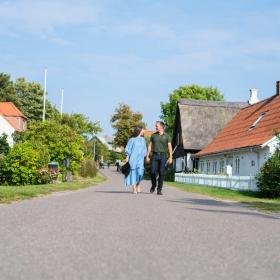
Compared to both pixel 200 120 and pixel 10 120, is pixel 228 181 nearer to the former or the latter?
pixel 200 120

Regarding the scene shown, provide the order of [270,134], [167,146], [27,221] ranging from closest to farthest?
[27,221], [167,146], [270,134]

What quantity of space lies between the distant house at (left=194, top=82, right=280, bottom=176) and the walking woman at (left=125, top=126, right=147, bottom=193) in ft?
42.2

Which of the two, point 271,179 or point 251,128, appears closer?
point 271,179

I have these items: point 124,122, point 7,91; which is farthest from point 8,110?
point 124,122

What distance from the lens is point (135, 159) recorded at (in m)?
16.5

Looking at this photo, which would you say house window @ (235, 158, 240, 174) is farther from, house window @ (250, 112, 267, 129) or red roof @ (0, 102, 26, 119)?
red roof @ (0, 102, 26, 119)

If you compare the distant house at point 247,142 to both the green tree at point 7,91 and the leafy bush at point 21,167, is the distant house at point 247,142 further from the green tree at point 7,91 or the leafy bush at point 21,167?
the green tree at point 7,91

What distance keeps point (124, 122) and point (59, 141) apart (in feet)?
205

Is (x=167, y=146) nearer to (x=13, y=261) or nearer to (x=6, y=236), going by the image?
(x=6, y=236)

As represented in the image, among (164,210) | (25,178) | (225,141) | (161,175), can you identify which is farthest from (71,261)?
(225,141)

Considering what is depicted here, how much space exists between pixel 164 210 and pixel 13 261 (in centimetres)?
561

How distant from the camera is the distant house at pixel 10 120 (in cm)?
7988

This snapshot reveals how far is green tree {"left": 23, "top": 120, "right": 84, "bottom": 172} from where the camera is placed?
3603 cm

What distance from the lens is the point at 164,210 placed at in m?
10.3
